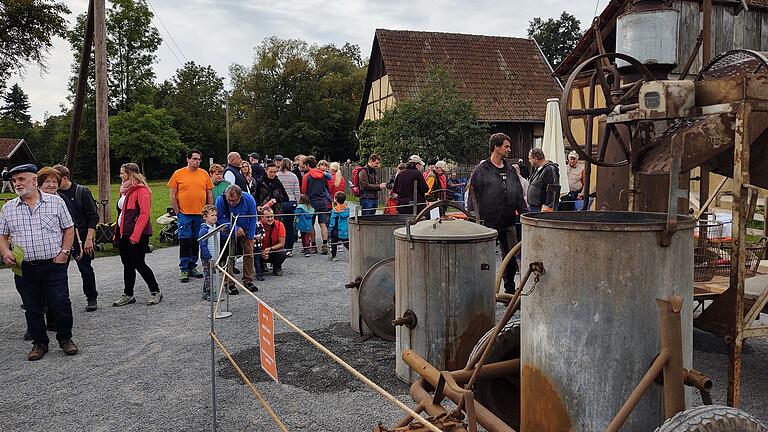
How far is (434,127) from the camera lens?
21.0 metres

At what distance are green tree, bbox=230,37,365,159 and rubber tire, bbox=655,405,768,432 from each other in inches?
A: 1710

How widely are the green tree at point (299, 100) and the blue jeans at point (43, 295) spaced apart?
39.5 meters

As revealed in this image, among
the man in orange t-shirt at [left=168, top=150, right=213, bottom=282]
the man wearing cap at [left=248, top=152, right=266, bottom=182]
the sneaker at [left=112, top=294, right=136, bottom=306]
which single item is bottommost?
the sneaker at [left=112, top=294, right=136, bottom=306]

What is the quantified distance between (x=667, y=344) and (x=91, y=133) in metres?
52.5

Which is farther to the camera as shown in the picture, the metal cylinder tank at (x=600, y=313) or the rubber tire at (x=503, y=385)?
the rubber tire at (x=503, y=385)

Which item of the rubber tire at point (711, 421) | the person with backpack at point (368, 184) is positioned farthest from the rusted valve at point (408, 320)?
the person with backpack at point (368, 184)

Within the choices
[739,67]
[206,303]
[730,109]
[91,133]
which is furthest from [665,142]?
[91,133]

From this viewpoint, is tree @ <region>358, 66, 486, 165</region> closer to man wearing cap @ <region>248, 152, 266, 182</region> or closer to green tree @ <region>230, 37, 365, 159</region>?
man wearing cap @ <region>248, 152, 266, 182</region>

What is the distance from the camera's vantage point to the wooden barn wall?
1436cm

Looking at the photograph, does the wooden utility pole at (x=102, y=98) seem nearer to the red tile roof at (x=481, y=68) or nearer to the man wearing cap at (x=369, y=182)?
the man wearing cap at (x=369, y=182)

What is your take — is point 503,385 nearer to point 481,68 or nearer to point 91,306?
point 91,306

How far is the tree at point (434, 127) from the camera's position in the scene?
2083 centimetres

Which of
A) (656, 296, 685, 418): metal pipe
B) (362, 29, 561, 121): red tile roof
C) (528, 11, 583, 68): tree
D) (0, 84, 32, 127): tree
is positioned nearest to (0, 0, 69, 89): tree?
(362, 29, 561, 121): red tile roof

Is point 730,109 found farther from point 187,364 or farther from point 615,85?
point 187,364
